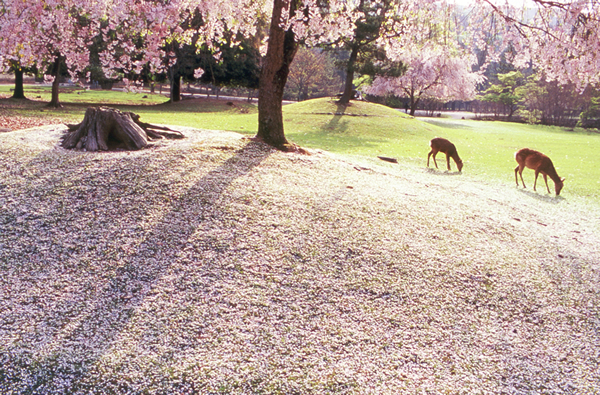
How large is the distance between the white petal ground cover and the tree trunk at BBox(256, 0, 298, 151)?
1.97m

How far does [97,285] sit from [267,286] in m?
1.97

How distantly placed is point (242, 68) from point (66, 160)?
32825 millimetres

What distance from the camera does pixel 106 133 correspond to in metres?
8.41

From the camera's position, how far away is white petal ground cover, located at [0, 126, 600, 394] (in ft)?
12.2

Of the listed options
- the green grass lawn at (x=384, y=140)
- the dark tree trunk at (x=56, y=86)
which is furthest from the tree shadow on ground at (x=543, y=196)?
the dark tree trunk at (x=56, y=86)

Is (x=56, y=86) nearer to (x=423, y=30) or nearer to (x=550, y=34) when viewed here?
(x=423, y=30)

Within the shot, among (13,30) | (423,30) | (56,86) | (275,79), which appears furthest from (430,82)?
(13,30)

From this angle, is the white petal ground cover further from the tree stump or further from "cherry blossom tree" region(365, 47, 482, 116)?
"cherry blossom tree" region(365, 47, 482, 116)

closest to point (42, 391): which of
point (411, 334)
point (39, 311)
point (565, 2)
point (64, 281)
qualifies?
point (39, 311)

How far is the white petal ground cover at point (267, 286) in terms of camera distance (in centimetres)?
371

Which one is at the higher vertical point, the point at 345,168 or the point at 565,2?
the point at 565,2

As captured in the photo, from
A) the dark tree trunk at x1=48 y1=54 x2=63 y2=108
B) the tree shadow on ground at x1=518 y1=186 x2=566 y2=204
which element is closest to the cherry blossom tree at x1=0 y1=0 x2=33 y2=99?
the tree shadow on ground at x1=518 y1=186 x2=566 y2=204

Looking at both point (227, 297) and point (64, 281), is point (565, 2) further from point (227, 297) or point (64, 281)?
point (64, 281)

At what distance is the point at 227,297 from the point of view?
4539 mm
